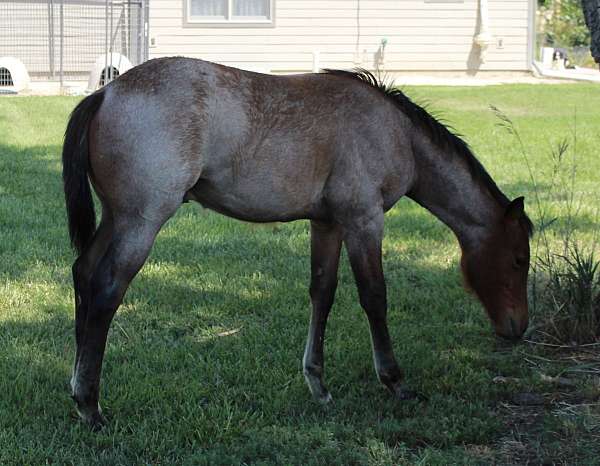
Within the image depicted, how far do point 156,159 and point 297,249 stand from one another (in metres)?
3.30

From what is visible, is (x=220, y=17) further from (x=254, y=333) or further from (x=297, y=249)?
(x=254, y=333)

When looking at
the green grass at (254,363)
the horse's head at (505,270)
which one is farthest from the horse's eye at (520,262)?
the green grass at (254,363)

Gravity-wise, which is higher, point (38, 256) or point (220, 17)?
point (220, 17)

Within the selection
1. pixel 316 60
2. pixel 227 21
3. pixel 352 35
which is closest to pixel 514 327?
pixel 316 60

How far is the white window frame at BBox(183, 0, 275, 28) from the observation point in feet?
69.7

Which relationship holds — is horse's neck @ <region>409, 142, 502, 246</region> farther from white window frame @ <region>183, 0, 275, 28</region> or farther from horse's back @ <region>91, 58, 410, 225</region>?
white window frame @ <region>183, 0, 275, 28</region>

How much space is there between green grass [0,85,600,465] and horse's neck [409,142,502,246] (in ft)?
2.40

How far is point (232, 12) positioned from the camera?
70.8ft

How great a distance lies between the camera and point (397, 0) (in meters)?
21.9

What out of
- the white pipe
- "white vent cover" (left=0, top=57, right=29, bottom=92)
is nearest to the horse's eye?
"white vent cover" (left=0, top=57, right=29, bottom=92)

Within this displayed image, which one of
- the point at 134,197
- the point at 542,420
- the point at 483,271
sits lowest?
the point at 542,420

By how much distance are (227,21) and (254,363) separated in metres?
17.5

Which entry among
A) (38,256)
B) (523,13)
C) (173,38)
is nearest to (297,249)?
(38,256)

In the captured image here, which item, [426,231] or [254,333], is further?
[426,231]
